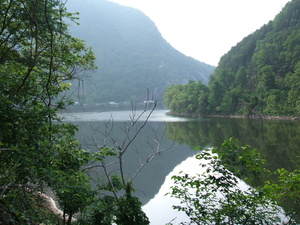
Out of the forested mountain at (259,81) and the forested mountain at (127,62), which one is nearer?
the forested mountain at (259,81)

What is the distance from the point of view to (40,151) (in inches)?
135

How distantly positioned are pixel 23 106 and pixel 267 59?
62.8 m

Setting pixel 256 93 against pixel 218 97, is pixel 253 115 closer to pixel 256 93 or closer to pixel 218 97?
pixel 256 93

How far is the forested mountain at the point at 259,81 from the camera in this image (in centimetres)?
4362

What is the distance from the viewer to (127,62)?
162 meters

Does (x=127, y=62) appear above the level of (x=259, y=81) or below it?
above

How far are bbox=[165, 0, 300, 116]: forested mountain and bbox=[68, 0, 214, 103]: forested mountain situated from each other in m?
59.9

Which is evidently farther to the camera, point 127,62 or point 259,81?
point 127,62

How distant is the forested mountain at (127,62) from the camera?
133 metres

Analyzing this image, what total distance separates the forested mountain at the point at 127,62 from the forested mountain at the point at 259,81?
196 ft

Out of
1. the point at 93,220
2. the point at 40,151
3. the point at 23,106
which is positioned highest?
the point at 23,106

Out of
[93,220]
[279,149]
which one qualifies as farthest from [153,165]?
[93,220]

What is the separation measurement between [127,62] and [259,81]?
11958 cm

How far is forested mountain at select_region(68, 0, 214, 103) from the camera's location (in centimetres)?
13262
